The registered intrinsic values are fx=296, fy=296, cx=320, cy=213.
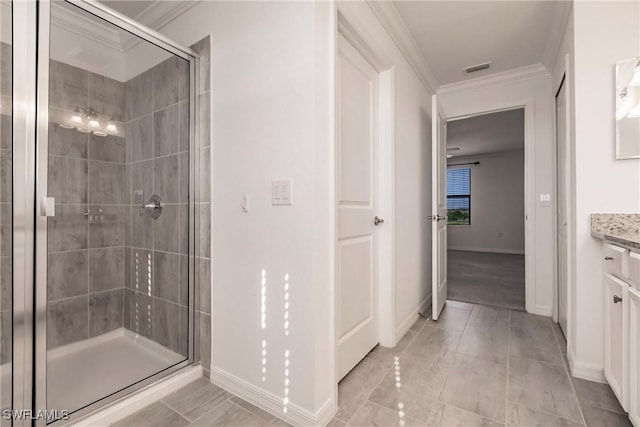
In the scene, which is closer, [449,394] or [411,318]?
[449,394]

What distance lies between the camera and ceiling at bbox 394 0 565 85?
2.17 meters

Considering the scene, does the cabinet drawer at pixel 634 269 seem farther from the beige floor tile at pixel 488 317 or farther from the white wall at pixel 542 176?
the white wall at pixel 542 176

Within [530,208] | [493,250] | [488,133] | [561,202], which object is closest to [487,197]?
[493,250]

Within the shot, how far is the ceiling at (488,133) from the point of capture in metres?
4.89

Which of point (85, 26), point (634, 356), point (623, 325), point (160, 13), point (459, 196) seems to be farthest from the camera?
point (459, 196)

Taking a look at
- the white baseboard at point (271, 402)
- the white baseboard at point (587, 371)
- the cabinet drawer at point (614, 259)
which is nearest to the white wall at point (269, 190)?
the white baseboard at point (271, 402)

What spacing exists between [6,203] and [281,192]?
1155 mm

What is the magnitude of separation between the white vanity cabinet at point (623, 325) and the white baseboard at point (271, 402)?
1300 millimetres

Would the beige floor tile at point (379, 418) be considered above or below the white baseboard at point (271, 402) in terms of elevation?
below

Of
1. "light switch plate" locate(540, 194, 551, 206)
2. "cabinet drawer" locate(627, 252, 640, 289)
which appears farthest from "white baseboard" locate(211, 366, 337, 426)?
"light switch plate" locate(540, 194, 551, 206)

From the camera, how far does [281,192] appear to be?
1.49 m

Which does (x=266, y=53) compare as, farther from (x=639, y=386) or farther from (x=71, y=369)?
(x=639, y=386)

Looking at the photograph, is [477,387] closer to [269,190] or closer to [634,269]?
[634,269]

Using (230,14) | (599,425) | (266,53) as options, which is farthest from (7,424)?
(599,425)
